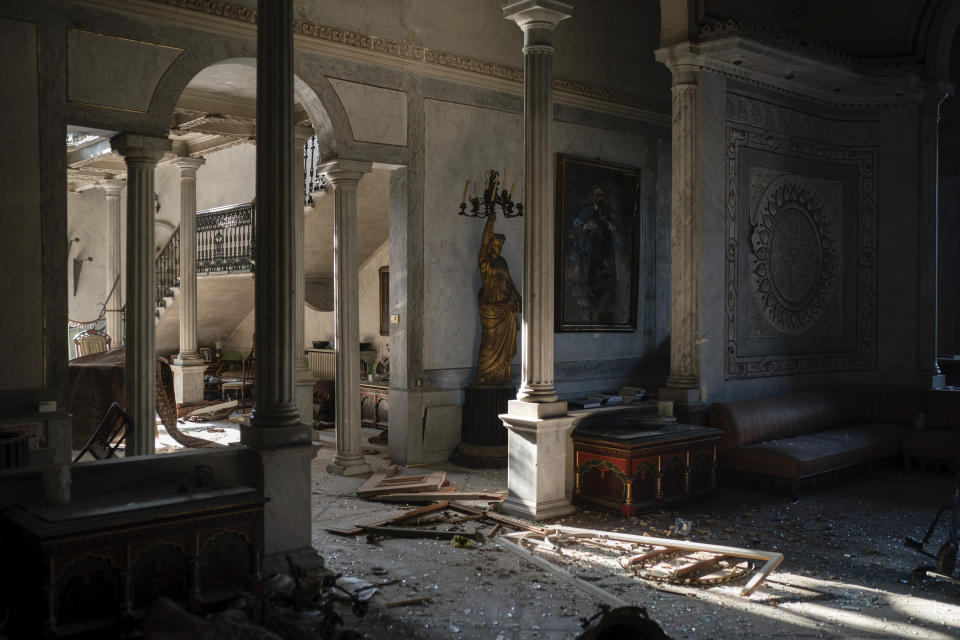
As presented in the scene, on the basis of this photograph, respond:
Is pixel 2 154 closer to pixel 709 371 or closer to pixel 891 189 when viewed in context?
pixel 709 371

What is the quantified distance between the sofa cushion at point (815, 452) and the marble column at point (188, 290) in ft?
28.1

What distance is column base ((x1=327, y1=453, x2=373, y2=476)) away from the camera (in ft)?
28.2

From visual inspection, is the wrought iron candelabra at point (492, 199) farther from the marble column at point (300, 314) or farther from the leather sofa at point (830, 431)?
the leather sofa at point (830, 431)

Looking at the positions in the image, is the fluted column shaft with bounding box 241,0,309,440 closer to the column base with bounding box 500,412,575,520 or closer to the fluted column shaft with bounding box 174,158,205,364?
the column base with bounding box 500,412,575,520

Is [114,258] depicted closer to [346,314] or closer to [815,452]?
[346,314]

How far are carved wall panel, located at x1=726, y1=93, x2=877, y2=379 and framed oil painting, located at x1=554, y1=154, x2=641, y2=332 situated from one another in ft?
6.74

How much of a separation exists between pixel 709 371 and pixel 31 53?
6.91m

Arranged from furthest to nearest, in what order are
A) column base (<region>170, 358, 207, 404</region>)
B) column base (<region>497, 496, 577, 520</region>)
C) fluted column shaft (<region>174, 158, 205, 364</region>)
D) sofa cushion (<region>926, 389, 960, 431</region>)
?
column base (<region>170, 358, 207, 404</region>), fluted column shaft (<region>174, 158, 205, 364</region>), sofa cushion (<region>926, 389, 960, 431</region>), column base (<region>497, 496, 577, 520</region>)

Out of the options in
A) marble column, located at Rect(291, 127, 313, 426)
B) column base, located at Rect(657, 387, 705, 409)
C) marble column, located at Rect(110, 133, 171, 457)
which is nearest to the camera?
marble column, located at Rect(110, 133, 171, 457)

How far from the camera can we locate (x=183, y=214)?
12750mm

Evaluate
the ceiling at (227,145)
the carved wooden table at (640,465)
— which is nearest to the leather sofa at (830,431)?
the carved wooden table at (640,465)

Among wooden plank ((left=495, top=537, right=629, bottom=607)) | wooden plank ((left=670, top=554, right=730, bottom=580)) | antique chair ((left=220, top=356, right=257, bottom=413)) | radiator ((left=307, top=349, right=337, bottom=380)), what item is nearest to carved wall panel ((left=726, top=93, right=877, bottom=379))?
wooden plank ((left=670, top=554, right=730, bottom=580))

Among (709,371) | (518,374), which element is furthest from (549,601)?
(518,374)

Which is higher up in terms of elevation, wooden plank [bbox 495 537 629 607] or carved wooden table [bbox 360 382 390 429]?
carved wooden table [bbox 360 382 390 429]
